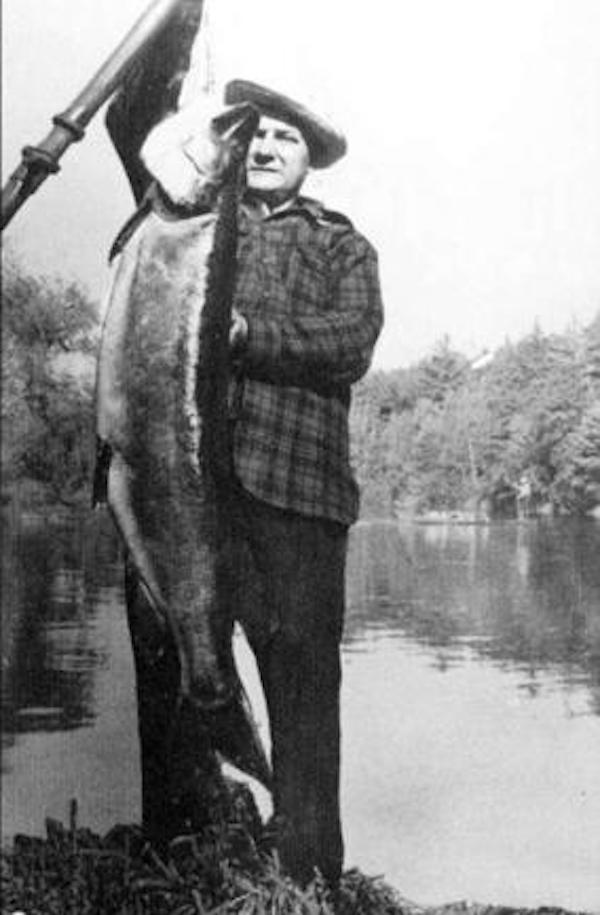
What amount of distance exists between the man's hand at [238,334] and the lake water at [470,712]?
513mm

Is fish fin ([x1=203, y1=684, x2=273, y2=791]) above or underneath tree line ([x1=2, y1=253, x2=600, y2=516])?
underneath

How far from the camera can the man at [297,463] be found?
2982 mm

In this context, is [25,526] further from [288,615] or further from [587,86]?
[587,86]

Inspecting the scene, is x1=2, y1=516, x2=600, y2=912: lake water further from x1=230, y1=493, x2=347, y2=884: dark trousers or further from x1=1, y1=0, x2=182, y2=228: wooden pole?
x1=1, y1=0, x2=182, y2=228: wooden pole

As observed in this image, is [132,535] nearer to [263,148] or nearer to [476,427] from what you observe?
[476,427]

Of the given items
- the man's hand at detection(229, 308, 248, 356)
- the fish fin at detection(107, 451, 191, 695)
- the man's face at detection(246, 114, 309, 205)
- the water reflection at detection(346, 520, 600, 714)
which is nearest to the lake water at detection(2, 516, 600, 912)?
the water reflection at detection(346, 520, 600, 714)

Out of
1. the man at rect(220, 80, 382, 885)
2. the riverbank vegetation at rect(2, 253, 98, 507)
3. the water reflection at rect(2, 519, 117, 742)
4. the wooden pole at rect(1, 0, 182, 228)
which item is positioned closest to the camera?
the man at rect(220, 80, 382, 885)

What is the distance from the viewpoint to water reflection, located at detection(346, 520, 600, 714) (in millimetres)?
2861

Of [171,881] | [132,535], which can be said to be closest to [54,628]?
[132,535]

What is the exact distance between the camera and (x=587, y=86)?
288cm

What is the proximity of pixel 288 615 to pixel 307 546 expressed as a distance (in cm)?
17

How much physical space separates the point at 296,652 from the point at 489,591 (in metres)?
0.48

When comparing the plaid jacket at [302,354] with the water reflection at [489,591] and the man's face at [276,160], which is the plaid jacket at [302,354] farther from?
the water reflection at [489,591]

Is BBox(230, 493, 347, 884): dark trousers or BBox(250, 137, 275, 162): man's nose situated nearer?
BBox(230, 493, 347, 884): dark trousers
